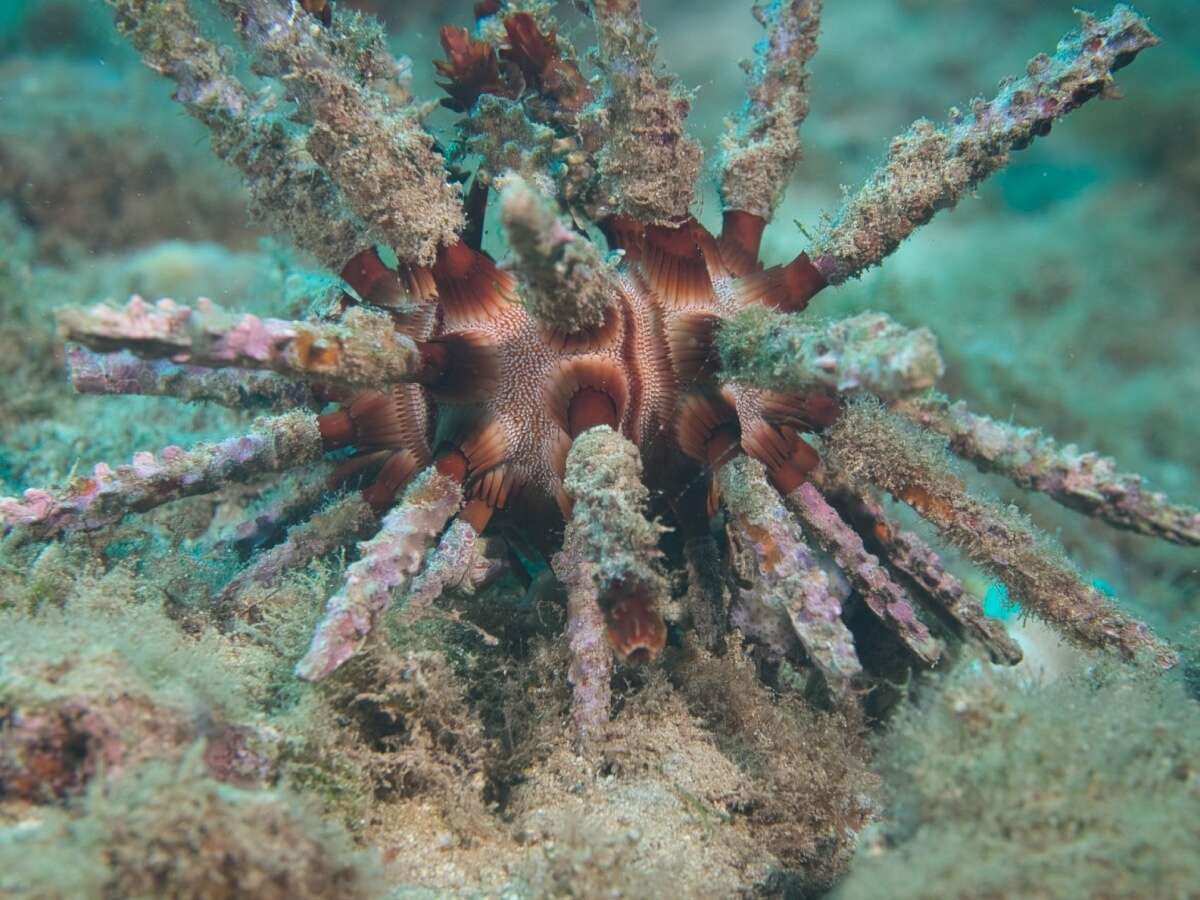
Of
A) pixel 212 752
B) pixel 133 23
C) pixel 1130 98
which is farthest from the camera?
pixel 1130 98

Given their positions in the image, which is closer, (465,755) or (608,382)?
(465,755)

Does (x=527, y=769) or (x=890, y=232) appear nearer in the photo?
(x=527, y=769)

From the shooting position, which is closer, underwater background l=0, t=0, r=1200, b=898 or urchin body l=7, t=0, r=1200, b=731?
underwater background l=0, t=0, r=1200, b=898

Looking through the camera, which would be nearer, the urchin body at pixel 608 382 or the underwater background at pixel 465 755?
the underwater background at pixel 465 755

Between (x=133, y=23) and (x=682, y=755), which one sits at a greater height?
(x=133, y=23)

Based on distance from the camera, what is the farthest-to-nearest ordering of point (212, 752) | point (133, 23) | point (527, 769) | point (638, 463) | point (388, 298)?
point (388, 298) → point (133, 23) → point (527, 769) → point (638, 463) → point (212, 752)

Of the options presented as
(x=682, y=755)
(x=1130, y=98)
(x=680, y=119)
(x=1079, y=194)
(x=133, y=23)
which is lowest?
(x=682, y=755)

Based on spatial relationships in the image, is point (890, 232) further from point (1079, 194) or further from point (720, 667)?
point (1079, 194)

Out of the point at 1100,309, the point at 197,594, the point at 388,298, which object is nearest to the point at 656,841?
the point at 197,594

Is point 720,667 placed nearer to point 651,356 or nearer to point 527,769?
point 527,769

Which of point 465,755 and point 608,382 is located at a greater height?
point 608,382
